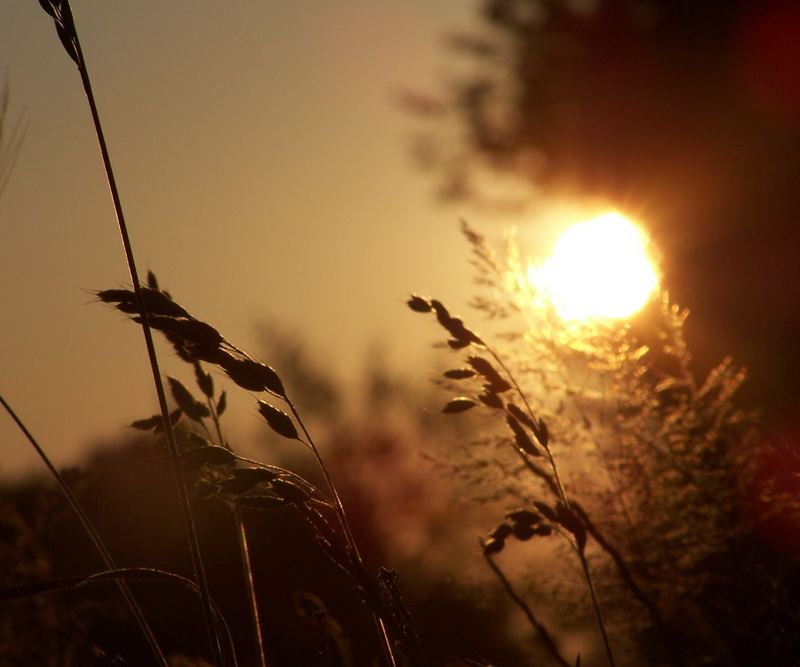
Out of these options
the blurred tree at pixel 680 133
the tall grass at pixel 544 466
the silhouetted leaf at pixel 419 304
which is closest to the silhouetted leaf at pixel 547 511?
the tall grass at pixel 544 466

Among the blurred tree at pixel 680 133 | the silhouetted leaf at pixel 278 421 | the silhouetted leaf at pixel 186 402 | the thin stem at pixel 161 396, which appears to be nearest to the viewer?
the thin stem at pixel 161 396

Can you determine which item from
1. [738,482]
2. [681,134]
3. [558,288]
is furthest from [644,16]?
[738,482]

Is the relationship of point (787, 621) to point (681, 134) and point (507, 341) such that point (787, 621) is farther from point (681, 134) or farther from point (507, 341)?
point (681, 134)

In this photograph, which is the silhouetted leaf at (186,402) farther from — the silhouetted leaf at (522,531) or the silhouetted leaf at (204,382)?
the silhouetted leaf at (522,531)

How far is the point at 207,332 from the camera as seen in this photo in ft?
3.15

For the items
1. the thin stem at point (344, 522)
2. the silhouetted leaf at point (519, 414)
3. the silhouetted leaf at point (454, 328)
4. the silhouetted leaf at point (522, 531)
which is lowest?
the thin stem at point (344, 522)

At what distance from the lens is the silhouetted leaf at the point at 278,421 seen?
1.01 m

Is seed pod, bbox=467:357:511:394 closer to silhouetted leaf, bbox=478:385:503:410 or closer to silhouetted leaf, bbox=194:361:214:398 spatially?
silhouetted leaf, bbox=478:385:503:410

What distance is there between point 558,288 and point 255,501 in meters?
1.47

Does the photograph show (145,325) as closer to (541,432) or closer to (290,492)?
(290,492)

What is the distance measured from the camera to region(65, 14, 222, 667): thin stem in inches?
34.9

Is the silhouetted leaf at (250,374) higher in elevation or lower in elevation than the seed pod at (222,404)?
lower

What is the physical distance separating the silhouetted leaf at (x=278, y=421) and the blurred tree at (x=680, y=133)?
2789 mm

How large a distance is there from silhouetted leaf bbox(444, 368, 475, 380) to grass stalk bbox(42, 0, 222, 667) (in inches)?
20.3
